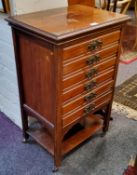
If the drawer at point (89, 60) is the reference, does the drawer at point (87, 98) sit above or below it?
below

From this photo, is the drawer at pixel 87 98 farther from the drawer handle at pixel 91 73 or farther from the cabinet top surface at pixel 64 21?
the cabinet top surface at pixel 64 21

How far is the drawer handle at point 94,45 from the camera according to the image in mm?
1260

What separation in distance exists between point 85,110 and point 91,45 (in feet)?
1.36

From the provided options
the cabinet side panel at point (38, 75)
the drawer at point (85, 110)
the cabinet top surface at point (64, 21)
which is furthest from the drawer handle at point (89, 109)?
the cabinet top surface at point (64, 21)

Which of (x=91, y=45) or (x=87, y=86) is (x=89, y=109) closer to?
(x=87, y=86)

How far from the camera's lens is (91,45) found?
4.14 feet

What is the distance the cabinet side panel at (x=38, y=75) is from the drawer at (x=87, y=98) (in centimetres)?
9

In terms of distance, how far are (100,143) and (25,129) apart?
554 millimetres

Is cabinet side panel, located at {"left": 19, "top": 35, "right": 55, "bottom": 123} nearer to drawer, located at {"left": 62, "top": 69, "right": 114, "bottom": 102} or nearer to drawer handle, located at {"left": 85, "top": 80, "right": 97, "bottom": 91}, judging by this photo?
drawer, located at {"left": 62, "top": 69, "right": 114, "bottom": 102}

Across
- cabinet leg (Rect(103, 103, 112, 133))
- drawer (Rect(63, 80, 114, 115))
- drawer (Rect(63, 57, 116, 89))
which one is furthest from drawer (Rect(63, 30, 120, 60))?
cabinet leg (Rect(103, 103, 112, 133))

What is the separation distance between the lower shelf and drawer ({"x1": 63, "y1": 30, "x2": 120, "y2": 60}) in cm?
64

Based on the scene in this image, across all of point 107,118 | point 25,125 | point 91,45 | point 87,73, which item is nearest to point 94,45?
point 91,45

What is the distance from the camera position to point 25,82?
146cm

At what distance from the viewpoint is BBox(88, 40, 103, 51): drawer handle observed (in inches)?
49.6
